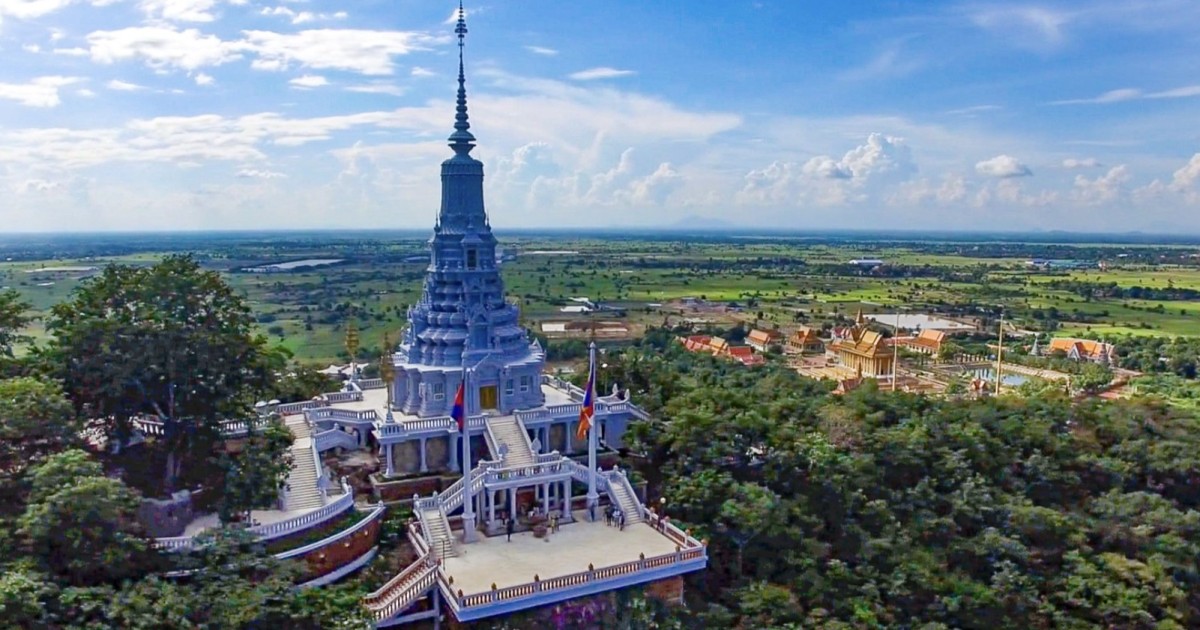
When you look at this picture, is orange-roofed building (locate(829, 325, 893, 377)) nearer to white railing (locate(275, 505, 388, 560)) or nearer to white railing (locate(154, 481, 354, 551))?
white railing (locate(275, 505, 388, 560))

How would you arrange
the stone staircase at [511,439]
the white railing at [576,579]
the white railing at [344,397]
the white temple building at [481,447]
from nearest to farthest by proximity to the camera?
the white railing at [576,579]
the white temple building at [481,447]
the stone staircase at [511,439]
the white railing at [344,397]

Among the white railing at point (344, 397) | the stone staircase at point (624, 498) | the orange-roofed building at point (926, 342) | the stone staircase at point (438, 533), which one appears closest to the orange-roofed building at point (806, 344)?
the orange-roofed building at point (926, 342)

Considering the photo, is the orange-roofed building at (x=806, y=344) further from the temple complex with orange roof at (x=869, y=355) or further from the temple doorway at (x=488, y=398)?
the temple doorway at (x=488, y=398)

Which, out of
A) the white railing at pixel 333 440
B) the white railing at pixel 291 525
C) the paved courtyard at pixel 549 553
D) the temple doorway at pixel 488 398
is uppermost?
the temple doorway at pixel 488 398

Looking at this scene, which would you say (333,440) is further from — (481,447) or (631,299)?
(631,299)

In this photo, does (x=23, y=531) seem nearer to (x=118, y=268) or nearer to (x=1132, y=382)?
(x=118, y=268)

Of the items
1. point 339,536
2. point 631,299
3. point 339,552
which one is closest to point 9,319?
point 339,536
